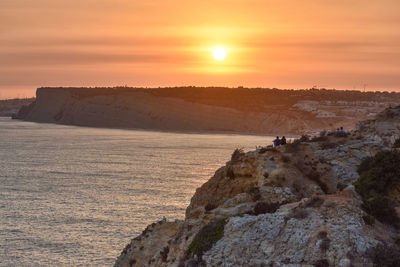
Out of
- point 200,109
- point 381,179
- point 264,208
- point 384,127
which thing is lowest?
point 264,208

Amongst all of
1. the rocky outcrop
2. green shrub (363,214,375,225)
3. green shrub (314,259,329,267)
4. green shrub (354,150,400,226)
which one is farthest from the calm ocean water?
green shrub (314,259,329,267)

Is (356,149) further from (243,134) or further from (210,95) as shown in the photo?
(210,95)

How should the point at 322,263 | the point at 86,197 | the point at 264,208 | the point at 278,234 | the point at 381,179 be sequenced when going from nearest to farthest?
the point at 322,263 → the point at 278,234 → the point at 264,208 → the point at 381,179 → the point at 86,197

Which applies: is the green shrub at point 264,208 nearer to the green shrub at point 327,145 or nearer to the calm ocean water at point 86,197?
the green shrub at point 327,145

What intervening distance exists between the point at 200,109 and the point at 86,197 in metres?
95.3

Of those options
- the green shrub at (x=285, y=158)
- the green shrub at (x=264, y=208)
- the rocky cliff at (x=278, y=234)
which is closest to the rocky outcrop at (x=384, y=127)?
the green shrub at (x=285, y=158)

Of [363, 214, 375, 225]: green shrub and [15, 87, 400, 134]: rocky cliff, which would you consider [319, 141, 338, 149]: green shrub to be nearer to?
[363, 214, 375, 225]: green shrub

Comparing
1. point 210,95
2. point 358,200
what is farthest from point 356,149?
point 210,95

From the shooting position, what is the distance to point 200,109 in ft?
435

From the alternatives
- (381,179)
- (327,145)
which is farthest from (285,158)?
(381,179)

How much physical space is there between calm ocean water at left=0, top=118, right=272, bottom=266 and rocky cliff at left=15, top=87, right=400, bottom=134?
5288cm

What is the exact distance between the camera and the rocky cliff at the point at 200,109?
Answer: 124 meters

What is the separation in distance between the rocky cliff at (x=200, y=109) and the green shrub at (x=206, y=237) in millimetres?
101736

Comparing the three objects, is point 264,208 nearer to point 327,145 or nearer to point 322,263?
point 322,263
